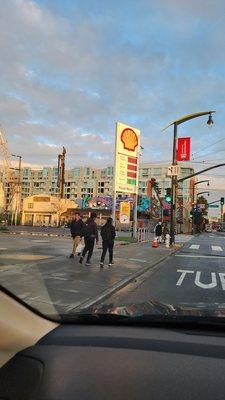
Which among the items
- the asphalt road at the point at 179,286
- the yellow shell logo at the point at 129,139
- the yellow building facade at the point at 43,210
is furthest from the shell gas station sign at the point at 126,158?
the yellow building facade at the point at 43,210

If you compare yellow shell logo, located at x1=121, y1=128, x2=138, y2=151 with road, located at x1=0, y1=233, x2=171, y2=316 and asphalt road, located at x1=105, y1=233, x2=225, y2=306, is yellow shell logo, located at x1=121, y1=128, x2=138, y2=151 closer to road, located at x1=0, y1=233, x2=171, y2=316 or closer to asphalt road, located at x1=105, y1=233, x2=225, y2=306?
road, located at x1=0, y1=233, x2=171, y2=316

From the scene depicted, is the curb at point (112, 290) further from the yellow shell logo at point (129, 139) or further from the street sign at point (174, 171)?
the yellow shell logo at point (129, 139)

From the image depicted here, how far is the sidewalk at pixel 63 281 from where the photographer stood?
9648 mm

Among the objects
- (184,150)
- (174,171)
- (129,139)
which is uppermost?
(129,139)

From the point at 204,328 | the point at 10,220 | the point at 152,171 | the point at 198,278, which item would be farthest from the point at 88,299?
the point at 152,171

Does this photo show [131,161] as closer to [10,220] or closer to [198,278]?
[198,278]

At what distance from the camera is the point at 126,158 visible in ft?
114

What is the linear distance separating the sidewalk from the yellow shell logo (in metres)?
16.8

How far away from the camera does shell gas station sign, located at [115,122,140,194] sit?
34031mm

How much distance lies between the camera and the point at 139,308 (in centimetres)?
343

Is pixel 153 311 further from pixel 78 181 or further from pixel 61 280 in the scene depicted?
pixel 78 181

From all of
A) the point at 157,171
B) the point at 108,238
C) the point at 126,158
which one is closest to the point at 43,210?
the point at 157,171

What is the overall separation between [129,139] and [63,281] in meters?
23.3

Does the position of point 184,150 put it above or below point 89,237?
above
